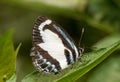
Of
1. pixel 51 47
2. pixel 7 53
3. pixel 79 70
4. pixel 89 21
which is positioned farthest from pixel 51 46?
pixel 89 21

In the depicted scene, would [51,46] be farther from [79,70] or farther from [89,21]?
[89,21]

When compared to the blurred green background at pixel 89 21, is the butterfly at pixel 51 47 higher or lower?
higher

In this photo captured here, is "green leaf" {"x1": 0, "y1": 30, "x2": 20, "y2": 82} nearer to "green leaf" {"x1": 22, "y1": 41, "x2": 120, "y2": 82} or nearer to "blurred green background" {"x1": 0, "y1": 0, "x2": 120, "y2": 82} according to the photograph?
"green leaf" {"x1": 22, "y1": 41, "x2": 120, "y2": 82}

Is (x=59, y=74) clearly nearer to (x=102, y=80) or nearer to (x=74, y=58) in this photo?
(x=74, y=58)

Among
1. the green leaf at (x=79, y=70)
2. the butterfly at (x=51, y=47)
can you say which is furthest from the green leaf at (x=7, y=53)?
the butterfly at (x=51, y=47)

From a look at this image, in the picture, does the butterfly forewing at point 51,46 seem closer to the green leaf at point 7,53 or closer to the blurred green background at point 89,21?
the green leaf at point 7,53

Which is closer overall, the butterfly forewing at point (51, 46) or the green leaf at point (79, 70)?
the green leaf at point (79, 70)
